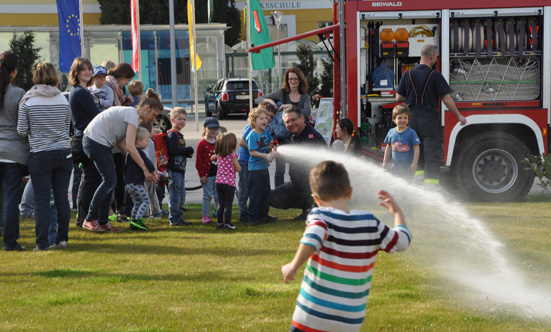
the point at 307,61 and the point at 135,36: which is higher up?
the point at 307,61

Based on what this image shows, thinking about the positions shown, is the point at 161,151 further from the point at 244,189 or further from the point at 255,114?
the point at 255,114

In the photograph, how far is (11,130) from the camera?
8055 millimetres

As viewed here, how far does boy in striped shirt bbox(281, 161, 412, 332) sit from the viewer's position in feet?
12.2

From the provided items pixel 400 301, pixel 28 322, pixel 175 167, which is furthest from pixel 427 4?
pixel 28 322

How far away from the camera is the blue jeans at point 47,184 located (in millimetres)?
7895

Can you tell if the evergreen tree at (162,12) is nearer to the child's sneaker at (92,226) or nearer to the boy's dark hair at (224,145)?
the boy's dark hair at (224,145)

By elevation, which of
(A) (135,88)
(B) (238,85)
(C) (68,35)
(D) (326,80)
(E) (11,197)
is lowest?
(E) (11,197)

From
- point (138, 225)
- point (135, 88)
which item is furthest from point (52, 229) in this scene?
point (135, 88)

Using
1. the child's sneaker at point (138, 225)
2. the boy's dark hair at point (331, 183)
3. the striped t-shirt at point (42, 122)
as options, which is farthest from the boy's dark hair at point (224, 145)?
the boy's dark hair at point (331, 183)

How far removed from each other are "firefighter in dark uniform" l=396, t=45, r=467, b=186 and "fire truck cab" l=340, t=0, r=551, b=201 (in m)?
1.32

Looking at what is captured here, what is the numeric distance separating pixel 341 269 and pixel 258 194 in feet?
19.9

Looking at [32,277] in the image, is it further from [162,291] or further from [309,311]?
[309,311]

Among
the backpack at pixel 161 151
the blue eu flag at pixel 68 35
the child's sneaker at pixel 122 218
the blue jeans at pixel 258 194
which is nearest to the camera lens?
the blue jeans at pixel 258 194

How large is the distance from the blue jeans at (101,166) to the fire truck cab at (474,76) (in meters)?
3.78
